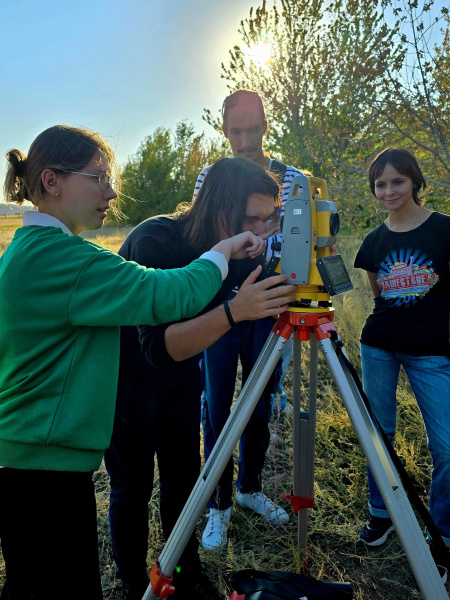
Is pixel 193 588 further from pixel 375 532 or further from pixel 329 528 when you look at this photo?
pixel 375 532

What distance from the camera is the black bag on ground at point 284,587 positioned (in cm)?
168

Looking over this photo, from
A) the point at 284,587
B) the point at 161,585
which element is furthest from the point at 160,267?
the point at 284,587

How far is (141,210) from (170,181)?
8.87ft

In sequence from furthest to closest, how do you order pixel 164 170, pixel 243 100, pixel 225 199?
pixel 164 170
pixel 243 100
pixel 225 199

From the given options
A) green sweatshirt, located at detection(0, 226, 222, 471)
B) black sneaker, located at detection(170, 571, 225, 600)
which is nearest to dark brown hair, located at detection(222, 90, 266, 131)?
green sweatshirt, located at detection(0, 226, 222, 471)

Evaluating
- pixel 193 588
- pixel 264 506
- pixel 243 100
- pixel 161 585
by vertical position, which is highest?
pixel 243 100

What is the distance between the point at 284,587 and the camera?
5.67 ft

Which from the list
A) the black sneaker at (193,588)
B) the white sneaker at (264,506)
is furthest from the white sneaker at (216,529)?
the black sneaker at (193,588)

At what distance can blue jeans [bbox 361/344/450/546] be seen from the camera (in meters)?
2.22

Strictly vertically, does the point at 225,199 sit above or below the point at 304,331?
above

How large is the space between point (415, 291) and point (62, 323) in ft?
5.87

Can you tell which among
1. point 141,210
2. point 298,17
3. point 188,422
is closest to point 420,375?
point 188,422

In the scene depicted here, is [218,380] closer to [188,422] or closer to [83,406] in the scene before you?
[188,422]

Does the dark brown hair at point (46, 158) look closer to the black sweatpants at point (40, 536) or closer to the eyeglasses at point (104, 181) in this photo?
the eyeglasses at point (104, 181)
